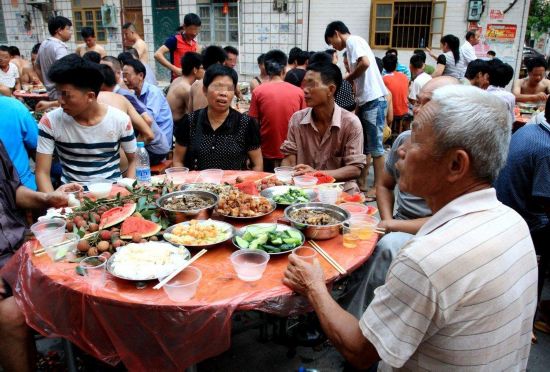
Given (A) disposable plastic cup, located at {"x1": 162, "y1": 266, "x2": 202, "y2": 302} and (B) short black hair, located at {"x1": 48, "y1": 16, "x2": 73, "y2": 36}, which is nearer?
(A) disposable plastic cup, located at {"x1": 162, "y1": 266, "x2": 202, "y2": 302}

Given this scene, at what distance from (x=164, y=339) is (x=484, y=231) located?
126 cm

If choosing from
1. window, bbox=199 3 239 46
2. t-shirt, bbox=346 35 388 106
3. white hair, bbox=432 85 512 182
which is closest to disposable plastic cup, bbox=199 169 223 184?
white hair, bbox=432 85 512 182

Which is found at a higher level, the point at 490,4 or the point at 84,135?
the point at 490,4

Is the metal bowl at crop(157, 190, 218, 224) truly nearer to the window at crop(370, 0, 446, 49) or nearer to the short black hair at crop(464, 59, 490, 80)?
the short black hair at crop(464, 59, 490, 80)

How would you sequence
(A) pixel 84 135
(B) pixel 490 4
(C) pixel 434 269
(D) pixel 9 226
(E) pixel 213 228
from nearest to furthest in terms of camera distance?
(C) pixel 434 269
(E) pixel 213 228
(D) pixel 9 226
(A) pixel 84 135
(B) pixel 490 4

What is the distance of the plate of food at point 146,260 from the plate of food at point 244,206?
471 millimetres

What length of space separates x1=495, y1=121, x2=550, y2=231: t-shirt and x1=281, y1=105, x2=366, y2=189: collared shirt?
42.4 inches

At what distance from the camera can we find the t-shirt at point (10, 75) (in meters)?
8.46

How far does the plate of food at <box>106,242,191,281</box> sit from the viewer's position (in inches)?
65.9

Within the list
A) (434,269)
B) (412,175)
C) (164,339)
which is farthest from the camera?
(164,339)

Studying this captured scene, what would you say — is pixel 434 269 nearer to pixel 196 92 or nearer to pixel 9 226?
pixel 9 226

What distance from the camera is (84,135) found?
3.15m

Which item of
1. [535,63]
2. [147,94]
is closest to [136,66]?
[147,94]

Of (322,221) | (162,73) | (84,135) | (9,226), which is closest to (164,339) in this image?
(322,221)
